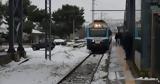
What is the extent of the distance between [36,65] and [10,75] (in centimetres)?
647

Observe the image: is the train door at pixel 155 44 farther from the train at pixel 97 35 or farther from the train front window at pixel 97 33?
the train front window at pixel 97 33

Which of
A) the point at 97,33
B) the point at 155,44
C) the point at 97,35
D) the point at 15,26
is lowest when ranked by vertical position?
the point at 97,35

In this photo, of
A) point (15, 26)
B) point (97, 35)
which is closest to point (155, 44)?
point (15, 26)

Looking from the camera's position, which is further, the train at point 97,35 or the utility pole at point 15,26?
the train at point 97,35

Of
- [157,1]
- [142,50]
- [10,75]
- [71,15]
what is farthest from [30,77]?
[71,15]

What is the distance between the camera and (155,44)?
696 inches

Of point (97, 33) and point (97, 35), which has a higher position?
point (97, 33)

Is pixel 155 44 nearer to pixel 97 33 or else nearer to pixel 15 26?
pixel 15 26

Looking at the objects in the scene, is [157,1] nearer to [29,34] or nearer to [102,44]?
[102,44]

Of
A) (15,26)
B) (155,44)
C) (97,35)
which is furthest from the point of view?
(97,35)

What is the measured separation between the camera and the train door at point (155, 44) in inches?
682

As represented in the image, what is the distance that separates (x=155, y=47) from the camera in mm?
17719

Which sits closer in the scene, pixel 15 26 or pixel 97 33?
pixel 15 26

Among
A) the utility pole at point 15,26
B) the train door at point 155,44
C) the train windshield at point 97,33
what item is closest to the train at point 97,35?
the train windshield at point 97,33
